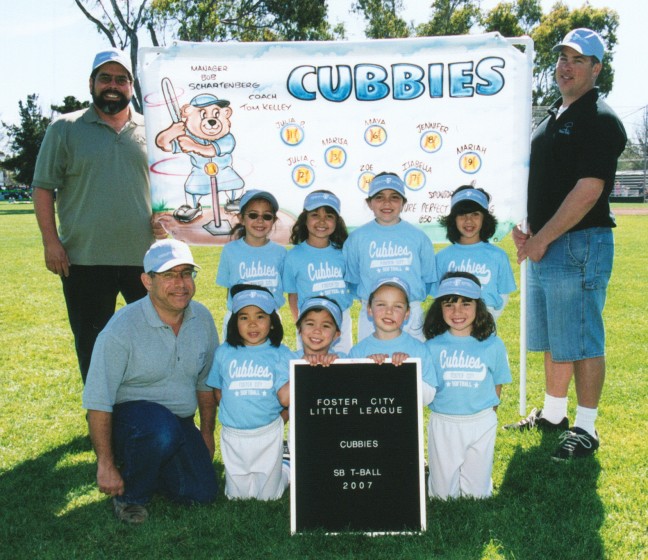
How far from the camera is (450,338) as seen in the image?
12.7 feet

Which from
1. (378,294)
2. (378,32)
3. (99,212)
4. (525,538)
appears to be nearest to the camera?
(525,538)

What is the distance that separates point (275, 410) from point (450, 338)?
1092 mm

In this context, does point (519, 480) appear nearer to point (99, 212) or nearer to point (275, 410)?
point (275, 410)

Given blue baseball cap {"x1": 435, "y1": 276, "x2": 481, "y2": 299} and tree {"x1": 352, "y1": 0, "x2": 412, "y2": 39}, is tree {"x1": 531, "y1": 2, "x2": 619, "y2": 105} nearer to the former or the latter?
tree {"x1": 352, "y1": 0, "x2": 412, "y2": 39}

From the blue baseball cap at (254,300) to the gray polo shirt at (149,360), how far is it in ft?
1.07

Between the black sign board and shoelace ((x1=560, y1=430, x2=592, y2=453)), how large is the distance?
4.60 feet

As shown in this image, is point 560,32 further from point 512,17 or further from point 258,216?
point 258,216

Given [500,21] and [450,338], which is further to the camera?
[500,21]

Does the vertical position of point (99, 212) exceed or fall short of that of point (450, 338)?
it exceeds it

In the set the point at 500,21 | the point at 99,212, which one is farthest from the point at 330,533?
the point at 500,21

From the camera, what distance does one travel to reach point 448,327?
13.0ft

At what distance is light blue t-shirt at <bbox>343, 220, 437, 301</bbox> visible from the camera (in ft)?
14.5

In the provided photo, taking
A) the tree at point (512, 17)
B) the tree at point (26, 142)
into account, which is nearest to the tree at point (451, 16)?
the tree at point (512, 17)

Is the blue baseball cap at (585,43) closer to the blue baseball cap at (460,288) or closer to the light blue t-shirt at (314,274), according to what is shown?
the blue baseball cap at (460,288)
